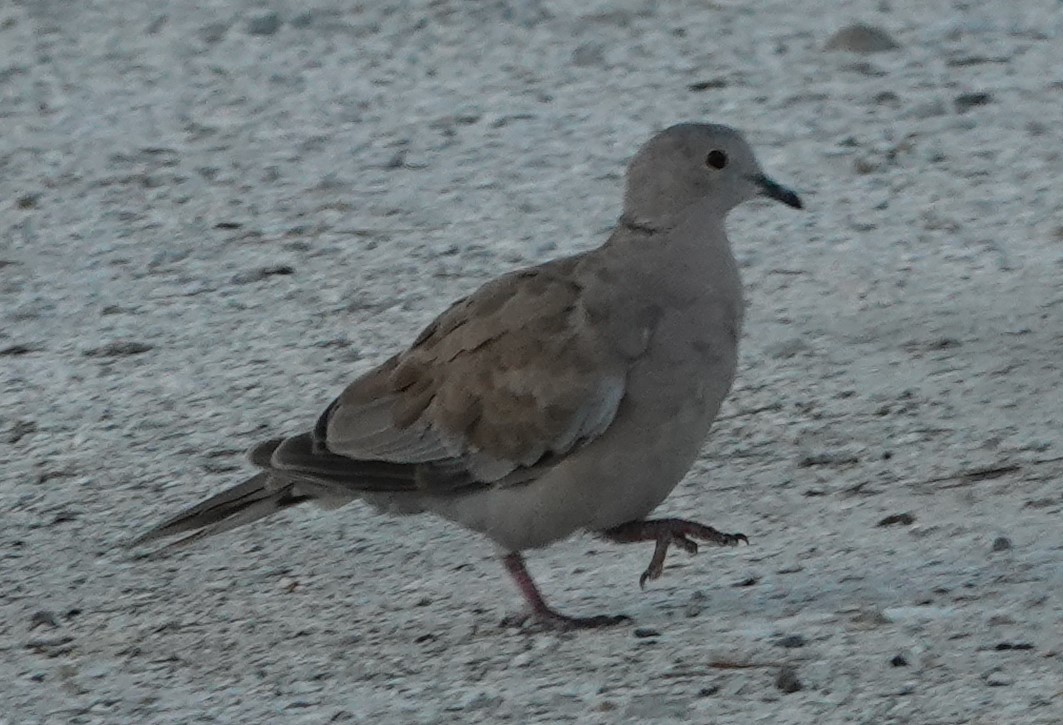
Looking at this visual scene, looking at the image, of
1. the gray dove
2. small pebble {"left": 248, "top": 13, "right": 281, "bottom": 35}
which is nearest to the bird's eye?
the gray dove

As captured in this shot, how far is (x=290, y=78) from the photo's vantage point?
926 centimetres

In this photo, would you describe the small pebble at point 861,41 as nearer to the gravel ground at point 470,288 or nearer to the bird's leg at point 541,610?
the gravel ground at point 470,288

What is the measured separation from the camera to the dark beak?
209 inches

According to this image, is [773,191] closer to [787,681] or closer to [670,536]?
[670,536]

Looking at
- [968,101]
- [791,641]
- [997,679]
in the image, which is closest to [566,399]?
[791,641]

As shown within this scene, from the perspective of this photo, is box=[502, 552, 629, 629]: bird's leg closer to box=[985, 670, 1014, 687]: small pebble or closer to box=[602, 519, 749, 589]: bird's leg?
box=[602, 519, 749, 589]: bird's leg

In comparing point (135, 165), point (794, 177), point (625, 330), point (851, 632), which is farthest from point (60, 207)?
point (851, 632)

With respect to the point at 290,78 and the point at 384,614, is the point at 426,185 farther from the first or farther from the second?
the point at 384,614

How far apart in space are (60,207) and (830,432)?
10.7 feet

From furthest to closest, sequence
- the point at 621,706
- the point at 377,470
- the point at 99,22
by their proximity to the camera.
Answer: the point at 99,22 → the point at 377,470 → the point at 621,706

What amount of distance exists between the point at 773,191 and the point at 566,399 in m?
0.80

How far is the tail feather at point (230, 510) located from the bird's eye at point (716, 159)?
1.12 meters

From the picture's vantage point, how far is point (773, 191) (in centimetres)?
535

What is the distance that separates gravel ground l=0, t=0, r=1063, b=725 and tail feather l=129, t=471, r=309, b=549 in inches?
7.3
